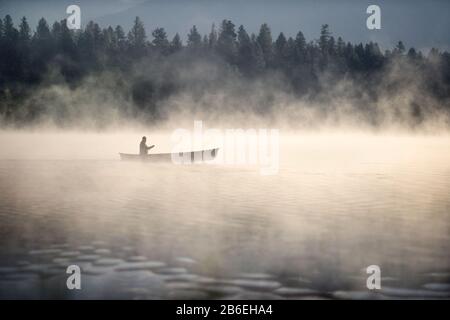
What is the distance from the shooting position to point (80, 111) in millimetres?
79562

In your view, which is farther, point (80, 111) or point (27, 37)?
point (27, 37)

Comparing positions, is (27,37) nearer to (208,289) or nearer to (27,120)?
(27,120)

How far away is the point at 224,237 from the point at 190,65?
281 ft

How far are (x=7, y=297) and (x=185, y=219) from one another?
706cm

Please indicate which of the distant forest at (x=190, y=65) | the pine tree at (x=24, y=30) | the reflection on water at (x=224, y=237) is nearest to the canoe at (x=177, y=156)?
the reflection on water at (x=224, y=237)

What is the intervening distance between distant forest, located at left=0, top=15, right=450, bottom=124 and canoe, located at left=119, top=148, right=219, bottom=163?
49526 millimetres

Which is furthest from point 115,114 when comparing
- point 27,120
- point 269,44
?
point 269,44

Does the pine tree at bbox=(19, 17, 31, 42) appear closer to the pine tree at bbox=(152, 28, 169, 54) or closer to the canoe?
the pine tree at bbox=(152, 28, 169, 54)

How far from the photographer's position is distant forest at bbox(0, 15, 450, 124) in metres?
82.9

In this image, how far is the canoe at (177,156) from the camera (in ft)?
102

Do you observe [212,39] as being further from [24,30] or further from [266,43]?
[24,30]

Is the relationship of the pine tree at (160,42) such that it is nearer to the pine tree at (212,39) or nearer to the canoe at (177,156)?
the pine tree at (212,39)
